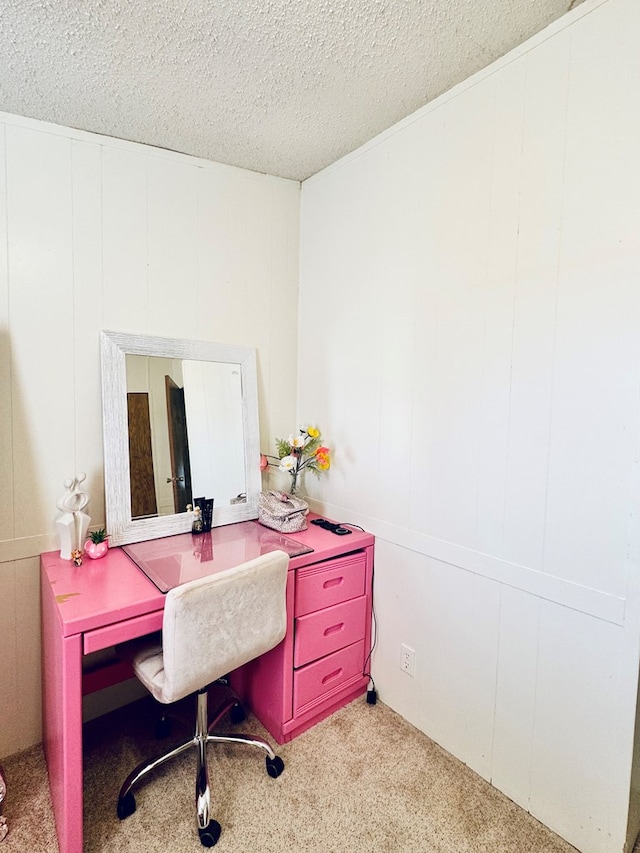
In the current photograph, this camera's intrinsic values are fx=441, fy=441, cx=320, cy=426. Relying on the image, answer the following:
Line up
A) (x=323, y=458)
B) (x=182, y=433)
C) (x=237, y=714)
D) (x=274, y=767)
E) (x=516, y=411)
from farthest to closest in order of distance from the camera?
(x=323, y=458)
(x=182, y=433)
(x=237, y=714)
(x=274, y=767)
(x=516, y=411)

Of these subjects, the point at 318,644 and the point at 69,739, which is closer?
the point at 69,739

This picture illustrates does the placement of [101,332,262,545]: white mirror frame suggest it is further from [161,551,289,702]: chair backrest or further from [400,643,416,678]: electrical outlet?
[400,643,416,678]: electrical outlet

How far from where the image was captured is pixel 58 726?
1.35 metres

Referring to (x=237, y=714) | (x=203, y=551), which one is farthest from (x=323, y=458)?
(x=237, y=714)

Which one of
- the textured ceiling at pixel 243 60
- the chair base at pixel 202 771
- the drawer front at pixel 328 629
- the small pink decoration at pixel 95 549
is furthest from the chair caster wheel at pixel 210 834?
the textured ceiling at pixel 243 60

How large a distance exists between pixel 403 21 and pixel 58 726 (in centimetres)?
232

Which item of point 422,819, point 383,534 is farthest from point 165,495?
point 422,819

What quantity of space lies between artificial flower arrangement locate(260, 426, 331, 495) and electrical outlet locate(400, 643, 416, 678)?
2.80 ft

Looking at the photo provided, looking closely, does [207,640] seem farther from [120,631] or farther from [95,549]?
[95,549]

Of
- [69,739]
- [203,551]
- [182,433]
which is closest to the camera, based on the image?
[69,739]

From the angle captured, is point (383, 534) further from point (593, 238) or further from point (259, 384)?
point (593, 238)

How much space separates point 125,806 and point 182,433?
1.33 m

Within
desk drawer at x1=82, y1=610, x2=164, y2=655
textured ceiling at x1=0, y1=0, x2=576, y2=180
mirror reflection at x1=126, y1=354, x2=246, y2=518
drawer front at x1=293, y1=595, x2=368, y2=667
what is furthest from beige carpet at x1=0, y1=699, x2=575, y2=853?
textured ceiling at x1=0, y1=0, x2=576, y2=180

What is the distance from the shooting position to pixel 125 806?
1.43 metres
